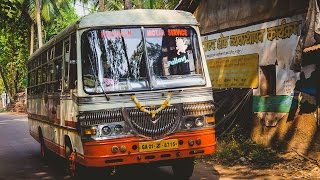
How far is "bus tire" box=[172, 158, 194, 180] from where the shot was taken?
8.49 metres

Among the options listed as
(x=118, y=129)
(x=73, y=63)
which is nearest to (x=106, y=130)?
(x=118, y=129)

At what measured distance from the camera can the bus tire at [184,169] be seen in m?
8.49

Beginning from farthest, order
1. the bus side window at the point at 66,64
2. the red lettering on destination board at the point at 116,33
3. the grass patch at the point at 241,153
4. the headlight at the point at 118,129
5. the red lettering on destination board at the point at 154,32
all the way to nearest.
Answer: the grass patch at the point at 241,153, the bus side window at the point at 66,64, the red lettering on destination board at the point at 154,32, the red lettering on destination board at the point at 116,33, the headlight at the point at 118,129

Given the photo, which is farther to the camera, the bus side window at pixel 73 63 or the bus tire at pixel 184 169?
the bus tire at pixel 184 169

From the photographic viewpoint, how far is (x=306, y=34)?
30.0 feet

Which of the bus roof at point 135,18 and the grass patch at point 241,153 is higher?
the bus roof at point 135,18

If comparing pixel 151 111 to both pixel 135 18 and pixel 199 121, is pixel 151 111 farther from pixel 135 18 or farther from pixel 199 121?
pixel 135 18

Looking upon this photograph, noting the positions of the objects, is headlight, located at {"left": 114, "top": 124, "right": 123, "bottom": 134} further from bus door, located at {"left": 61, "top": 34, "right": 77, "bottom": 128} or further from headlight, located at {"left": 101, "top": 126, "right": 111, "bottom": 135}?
bus door, located at {"left": 61, "top": 34, "right": 77, "bottom": 128}

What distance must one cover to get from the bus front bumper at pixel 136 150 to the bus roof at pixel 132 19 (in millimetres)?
1886

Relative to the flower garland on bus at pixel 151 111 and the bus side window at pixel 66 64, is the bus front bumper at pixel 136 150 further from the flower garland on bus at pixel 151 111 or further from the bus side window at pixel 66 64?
the bus side window at pixel 66 64

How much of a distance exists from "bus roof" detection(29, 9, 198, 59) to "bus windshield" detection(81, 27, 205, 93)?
0.33 feet

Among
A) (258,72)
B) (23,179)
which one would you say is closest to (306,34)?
(258,72)

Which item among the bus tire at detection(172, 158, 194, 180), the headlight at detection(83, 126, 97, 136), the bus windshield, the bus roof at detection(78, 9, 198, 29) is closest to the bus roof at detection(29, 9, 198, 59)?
the bus roof at detection(78, 9, 198, 29)

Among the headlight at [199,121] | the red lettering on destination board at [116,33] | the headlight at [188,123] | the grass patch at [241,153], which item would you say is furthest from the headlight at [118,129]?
the grass patch at [241,153]
